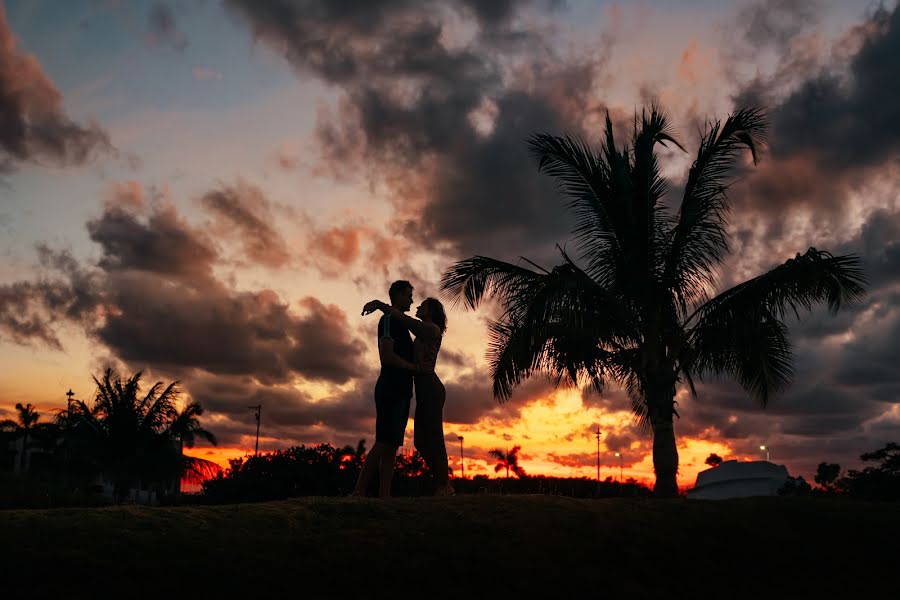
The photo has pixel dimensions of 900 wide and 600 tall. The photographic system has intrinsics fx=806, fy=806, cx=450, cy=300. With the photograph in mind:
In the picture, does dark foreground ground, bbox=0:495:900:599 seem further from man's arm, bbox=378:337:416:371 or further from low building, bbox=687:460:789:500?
low building, bbox=687:460:789:500

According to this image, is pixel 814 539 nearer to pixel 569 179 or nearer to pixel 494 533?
pixel 494 533

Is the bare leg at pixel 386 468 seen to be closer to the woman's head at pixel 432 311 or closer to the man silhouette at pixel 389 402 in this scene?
the man silhouette at pixel 389 402

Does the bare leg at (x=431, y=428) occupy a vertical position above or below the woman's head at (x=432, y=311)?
below

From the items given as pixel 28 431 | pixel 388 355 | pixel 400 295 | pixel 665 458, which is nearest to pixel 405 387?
pixel 388 355

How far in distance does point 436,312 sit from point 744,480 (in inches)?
625

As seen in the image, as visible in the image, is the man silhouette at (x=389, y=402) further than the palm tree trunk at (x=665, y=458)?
No

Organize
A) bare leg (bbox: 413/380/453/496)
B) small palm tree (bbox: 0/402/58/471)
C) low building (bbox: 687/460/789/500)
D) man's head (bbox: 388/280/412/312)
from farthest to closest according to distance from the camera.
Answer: small palm tree (bbox: 0/402/58/471) → low building (bbox: 687/460/789/500) → bare leg (bbox: 413/380/453/496) → man's head (bbox: 388/280/412/312)

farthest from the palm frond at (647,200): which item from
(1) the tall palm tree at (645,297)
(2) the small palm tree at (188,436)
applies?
(2) the small palm tree at (188,436)

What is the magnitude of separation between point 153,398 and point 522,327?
103 feet

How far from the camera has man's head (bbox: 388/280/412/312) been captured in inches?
385

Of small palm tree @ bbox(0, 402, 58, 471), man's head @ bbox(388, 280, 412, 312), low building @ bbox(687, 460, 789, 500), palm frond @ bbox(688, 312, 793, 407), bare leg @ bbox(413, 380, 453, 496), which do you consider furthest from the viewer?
small palm tree @ bbox(0, 402, 58, 471)

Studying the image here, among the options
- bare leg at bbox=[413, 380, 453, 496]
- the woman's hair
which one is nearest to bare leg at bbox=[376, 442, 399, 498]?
bare leg at bbox=[413, 380, 453, 496]

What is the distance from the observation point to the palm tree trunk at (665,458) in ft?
50.7

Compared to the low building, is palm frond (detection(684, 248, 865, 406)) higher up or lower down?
higher up
